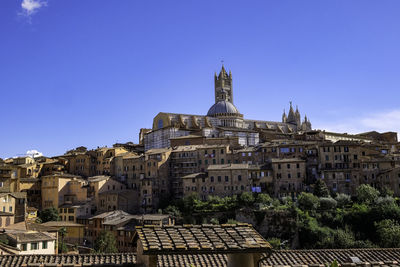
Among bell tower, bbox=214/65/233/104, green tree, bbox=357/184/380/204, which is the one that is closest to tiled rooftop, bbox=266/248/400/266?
green tree, bbox=357/184/380/204

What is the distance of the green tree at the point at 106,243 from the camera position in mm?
49531

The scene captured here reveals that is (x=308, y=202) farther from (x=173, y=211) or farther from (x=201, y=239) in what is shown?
(x=201, y=239)

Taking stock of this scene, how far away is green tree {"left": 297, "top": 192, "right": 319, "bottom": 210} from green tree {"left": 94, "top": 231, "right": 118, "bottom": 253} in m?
23.7

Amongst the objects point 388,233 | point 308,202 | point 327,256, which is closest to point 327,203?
point 308,202

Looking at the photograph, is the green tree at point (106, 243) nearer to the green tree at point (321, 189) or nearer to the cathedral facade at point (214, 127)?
the green tree at point (321, 189)

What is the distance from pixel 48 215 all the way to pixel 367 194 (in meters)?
44.7

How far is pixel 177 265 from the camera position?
16.0m

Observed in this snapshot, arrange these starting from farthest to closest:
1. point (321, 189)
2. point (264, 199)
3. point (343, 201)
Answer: point (321, 189) < point (264, 199) < point (343, 201)

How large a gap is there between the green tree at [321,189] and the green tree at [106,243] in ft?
89.6

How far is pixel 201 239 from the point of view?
37.9 ft

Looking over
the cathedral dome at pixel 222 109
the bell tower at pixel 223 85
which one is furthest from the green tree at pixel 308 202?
the bell tower at pixel 223 85

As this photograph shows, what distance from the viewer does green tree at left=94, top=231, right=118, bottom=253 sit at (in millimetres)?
49531

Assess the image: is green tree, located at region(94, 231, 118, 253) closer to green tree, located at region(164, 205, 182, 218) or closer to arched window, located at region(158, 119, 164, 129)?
green tree, located at region(164, 205, 182, 218)

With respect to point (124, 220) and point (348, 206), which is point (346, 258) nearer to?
point (348, 206)
